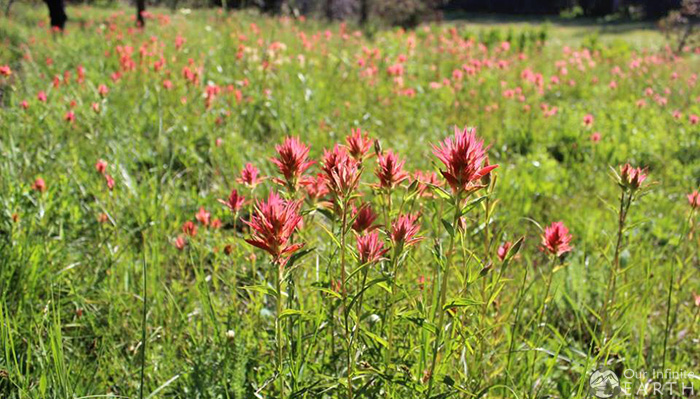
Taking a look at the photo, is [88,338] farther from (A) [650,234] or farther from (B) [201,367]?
(A) [650,234]

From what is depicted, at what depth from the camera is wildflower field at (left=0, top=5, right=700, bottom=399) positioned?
1.21 metres

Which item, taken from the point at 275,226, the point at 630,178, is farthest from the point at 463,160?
the point at 630,178

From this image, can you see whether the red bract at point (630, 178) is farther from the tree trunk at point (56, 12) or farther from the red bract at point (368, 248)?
the tree trunk at point (56, 12)

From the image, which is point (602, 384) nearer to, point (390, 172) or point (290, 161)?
point (390, 172)

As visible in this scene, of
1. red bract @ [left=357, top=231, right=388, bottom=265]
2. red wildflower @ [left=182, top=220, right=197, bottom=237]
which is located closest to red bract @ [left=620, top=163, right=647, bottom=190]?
red bract @ [left=357, top=231, right=388, bottom=265]

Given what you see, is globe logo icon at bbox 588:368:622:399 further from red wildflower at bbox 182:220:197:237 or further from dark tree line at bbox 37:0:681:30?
dark tree line at bbox 37:0:681:30

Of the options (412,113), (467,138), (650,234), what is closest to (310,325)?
(467,138)

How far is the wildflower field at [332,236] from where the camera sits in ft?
3.97

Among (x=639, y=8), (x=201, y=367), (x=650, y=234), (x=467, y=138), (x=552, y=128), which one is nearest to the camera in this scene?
(x=467, y=138)

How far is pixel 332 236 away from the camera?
100 centimetres

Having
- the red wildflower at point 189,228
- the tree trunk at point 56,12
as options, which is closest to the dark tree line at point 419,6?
the tree trunk at point 56,12

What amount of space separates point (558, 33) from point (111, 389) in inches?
908

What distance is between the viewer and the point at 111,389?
1.72 metres

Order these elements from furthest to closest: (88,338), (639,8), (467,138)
A: (639,8) → (88,338) → (467,138)
